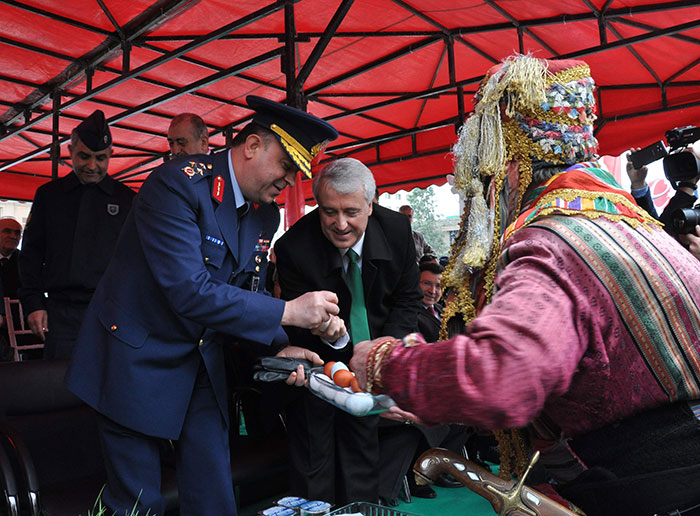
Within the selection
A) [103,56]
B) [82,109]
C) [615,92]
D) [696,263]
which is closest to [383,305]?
[696,263]

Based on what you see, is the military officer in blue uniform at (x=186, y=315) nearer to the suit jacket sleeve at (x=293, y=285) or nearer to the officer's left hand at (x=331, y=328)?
the officer's left hand at (x=331, y=328)

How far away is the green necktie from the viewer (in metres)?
2.26

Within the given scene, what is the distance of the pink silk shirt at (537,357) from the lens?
844mm

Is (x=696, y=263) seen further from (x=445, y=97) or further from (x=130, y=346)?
(x=445, y=97)

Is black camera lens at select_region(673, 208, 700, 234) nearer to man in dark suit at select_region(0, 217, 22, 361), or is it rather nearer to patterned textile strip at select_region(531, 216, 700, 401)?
patterned textile strip at select_region(531, 216, 700, 401)

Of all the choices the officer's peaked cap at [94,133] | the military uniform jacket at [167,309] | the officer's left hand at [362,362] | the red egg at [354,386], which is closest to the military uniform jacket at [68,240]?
the officer's peaked cap at [94,133]

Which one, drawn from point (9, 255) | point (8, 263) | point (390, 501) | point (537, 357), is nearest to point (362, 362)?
point (537, 357)

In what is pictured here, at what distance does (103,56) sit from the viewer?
240 inches

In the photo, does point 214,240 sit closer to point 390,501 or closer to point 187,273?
point 187,273

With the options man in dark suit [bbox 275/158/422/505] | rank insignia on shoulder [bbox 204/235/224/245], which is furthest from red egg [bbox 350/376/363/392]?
man in dark suit [bbox 275/158/422/505]

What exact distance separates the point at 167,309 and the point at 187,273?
0.53 feet

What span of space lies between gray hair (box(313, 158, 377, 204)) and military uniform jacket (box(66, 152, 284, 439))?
1.66ft

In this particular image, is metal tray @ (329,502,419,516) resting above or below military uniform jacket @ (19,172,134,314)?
below

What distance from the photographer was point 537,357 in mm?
852
